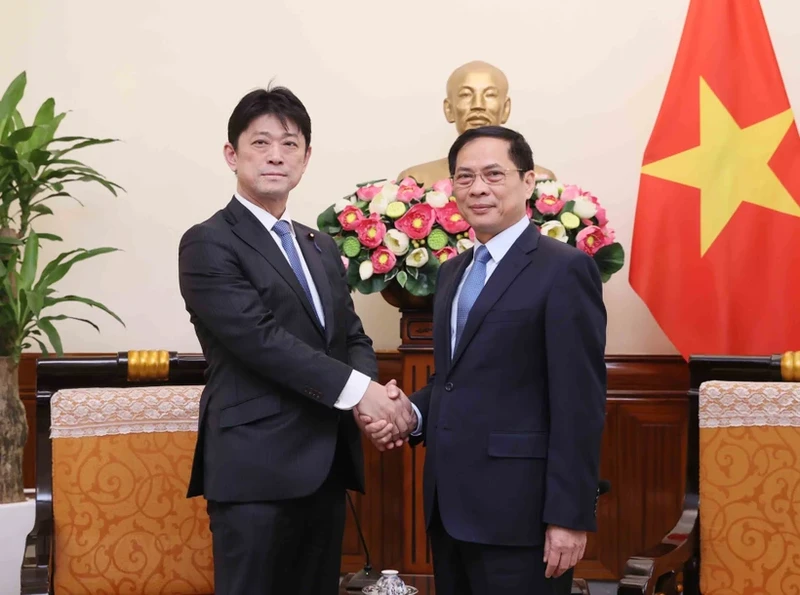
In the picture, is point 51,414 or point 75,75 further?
point 75,75

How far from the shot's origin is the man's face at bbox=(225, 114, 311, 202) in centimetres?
202

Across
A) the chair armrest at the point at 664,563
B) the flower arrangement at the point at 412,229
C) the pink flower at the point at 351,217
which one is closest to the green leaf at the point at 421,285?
the flower arrangement at the point at 412,229

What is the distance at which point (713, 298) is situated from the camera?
331cm

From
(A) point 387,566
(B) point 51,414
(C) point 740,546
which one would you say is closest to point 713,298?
(C) point 740,546

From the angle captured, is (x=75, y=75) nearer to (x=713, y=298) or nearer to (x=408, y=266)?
(x=408, y=266)

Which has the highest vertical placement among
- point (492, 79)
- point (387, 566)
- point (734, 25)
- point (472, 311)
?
point (734, 25)

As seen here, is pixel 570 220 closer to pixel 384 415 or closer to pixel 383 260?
pixel 383 260

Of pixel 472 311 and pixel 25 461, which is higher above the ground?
pixel 472 311

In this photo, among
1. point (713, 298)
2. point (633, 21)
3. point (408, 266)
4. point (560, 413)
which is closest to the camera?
point (560, 413)

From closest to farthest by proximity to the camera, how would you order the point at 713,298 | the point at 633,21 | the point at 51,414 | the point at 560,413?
the point at 560,413 → the point at 51,414 → the point at 713,298 → the point at 633,21

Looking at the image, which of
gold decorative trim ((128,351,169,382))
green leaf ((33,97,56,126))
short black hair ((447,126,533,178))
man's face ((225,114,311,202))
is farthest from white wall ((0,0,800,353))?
short black hair ((447,126,533,178))

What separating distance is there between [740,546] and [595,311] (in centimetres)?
84

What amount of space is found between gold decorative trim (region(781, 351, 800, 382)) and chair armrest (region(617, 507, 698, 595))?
15.2 inches

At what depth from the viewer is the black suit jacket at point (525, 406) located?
5.79 ft
